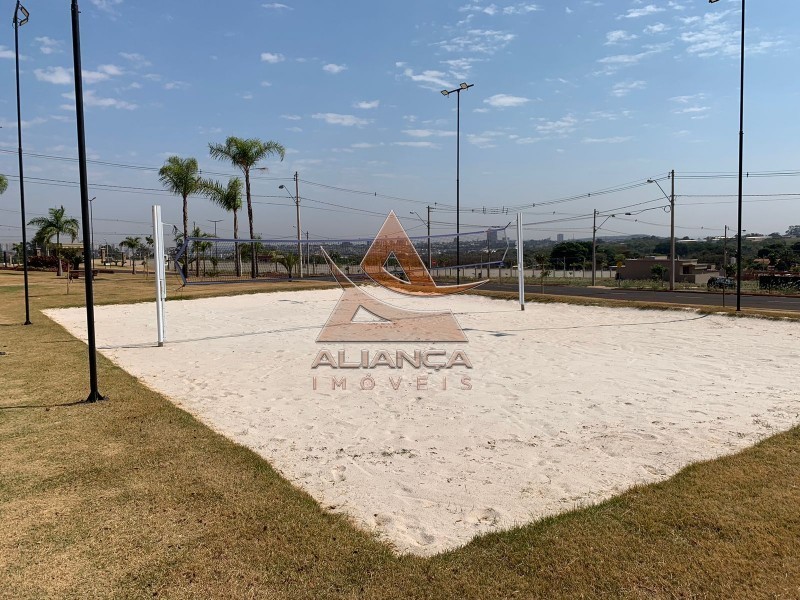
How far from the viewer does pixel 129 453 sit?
442 centimetres

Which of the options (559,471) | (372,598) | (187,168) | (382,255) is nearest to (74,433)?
(372,598)

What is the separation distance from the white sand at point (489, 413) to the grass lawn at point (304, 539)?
301mm

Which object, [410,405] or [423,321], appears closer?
[410,405]

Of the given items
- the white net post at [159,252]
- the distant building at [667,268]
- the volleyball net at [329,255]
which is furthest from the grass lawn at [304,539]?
the distant building at [667,268]

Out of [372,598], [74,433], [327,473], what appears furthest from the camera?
[74,433]

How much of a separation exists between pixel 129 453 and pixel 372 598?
2822 millimetres

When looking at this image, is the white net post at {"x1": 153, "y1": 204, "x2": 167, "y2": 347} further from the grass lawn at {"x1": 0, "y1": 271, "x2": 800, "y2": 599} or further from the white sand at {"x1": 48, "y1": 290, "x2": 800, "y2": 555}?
the grass lawn at {"x1": 0, "y1": 271, "x2": 800, "y2": 599}

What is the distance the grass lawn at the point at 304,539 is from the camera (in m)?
2.61

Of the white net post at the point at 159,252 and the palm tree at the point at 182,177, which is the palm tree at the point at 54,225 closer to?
the palm tree at the point at 182,177

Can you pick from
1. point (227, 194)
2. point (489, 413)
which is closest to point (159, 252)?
point (489, 413)

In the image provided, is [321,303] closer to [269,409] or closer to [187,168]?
[269,409]

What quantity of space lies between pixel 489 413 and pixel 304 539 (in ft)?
10.1

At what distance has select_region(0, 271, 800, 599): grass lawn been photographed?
8.56 feet

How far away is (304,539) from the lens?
3070mm
